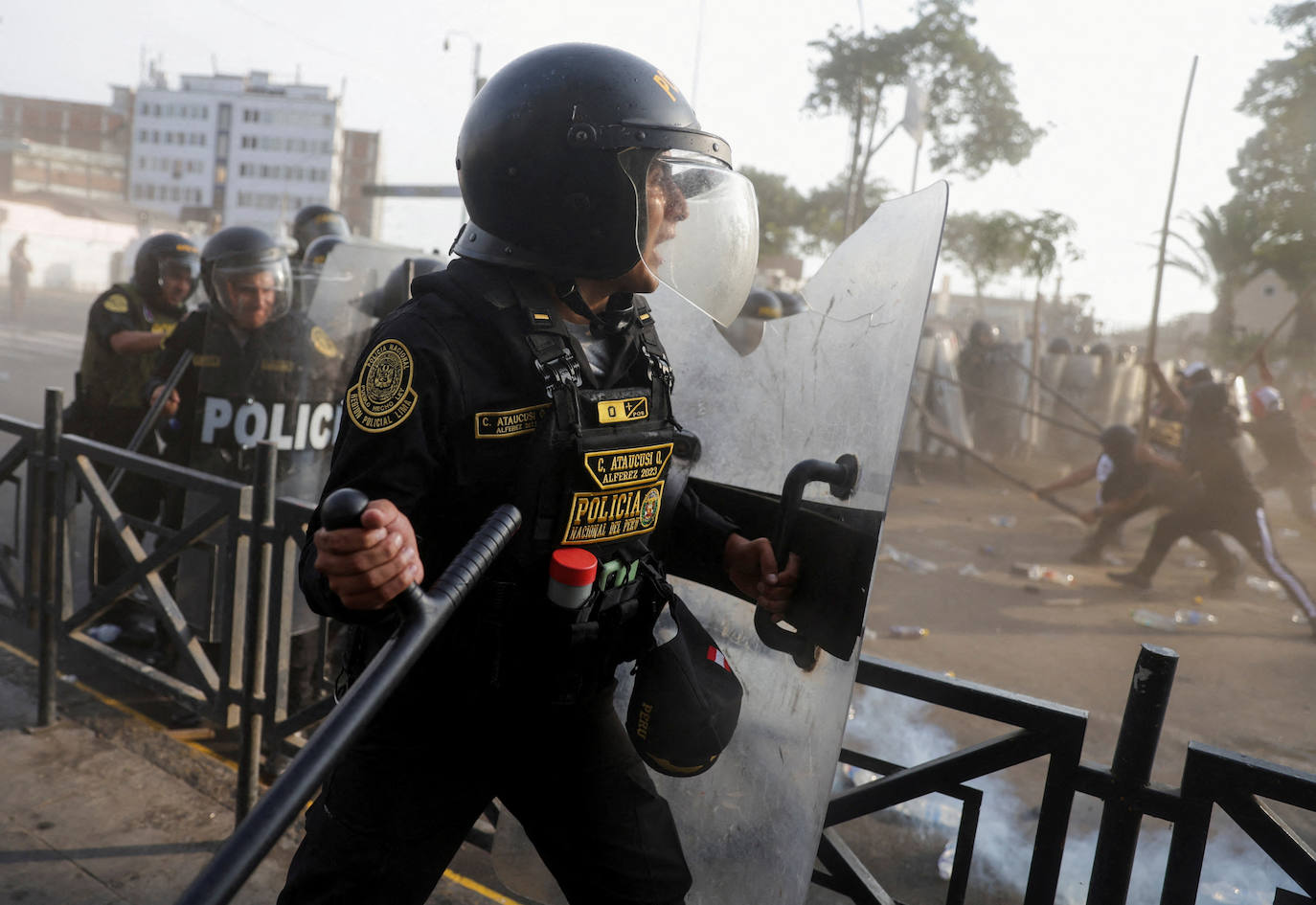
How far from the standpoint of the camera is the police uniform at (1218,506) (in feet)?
20.7

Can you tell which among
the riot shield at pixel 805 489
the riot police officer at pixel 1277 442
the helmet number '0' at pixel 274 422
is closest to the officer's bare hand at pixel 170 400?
the helmet number '0' at pixel 274 422

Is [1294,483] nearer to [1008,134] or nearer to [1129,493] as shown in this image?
[1129,493]

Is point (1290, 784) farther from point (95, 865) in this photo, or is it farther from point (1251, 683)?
point (1251, 683)

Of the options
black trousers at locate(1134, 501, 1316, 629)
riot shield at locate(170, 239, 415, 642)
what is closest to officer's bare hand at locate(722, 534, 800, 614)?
riot shield at locate(170, 239, 415, 642)

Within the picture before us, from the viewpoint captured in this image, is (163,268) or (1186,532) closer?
(163,268)

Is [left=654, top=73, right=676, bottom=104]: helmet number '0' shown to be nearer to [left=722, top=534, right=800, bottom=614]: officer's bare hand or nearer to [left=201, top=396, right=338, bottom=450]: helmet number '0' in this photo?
[left=722, top=534, right=800, bottom=614]: officer's bare hand

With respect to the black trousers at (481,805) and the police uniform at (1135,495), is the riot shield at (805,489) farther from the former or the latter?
the police uniform at (1135,495)

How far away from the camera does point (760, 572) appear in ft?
5.49

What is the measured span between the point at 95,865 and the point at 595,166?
2.28 m

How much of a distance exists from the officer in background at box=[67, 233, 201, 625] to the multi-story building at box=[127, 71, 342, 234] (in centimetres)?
6760

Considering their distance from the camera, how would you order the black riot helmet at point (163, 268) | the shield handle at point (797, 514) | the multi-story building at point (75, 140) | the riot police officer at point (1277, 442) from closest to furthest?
the shield handle at point (797, 514), the black riot helmet at point (163, 268), the riot police officer at point (1277, 442), the multi-story building at point (75, 140)

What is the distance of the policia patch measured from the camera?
1325 mm

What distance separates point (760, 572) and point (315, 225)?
578 centimetres

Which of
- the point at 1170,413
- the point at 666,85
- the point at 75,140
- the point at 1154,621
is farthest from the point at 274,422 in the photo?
the point at 75,140
